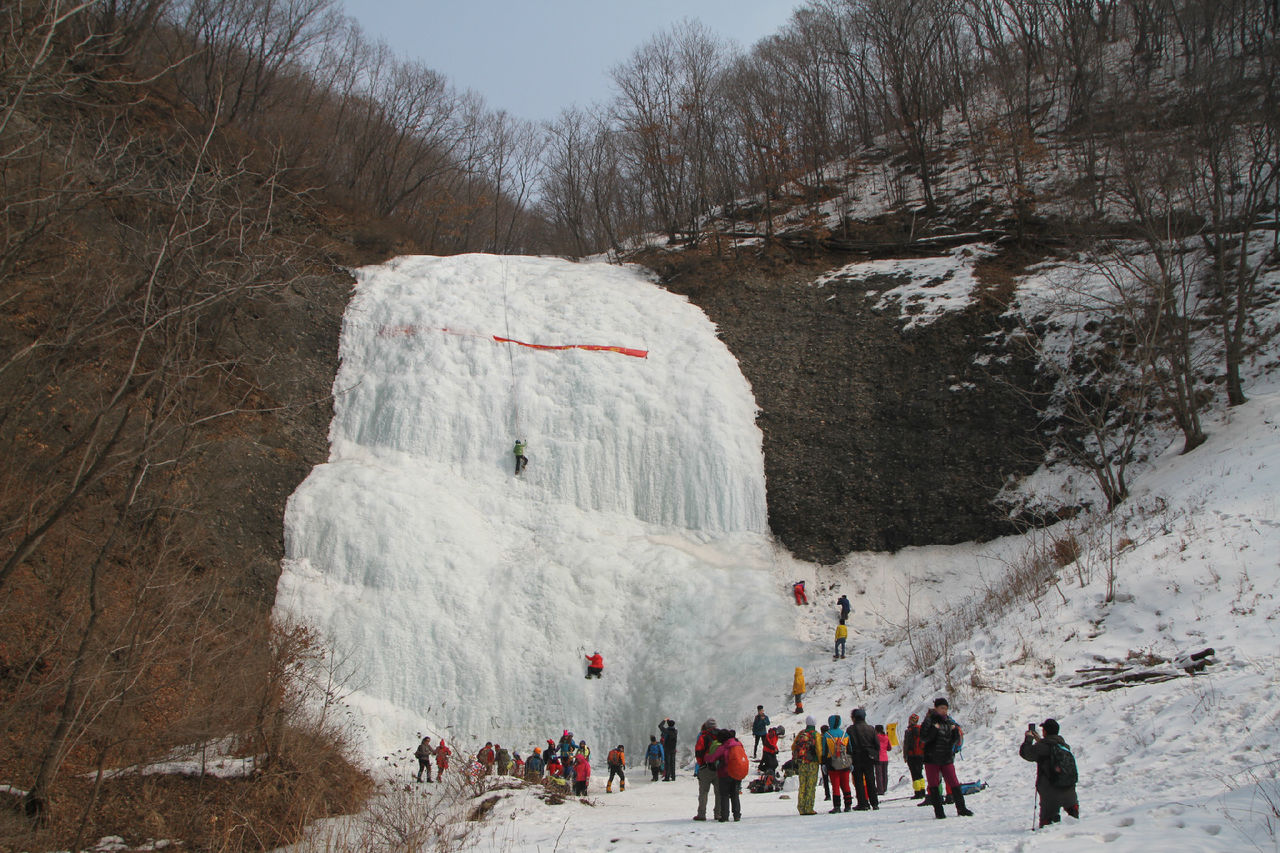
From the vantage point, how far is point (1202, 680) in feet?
31.2

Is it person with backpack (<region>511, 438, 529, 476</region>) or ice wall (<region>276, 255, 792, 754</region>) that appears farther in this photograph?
person with backpack (<region>511, 438, 529, 476</region>)

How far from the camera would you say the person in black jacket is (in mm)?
9133

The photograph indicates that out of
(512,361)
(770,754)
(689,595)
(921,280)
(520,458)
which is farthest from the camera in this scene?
(921,280)

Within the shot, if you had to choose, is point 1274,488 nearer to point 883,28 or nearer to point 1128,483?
point 1128,483

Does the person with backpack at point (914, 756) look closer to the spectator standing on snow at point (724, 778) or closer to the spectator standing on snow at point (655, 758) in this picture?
the spectator standing on snow at point (724, 778)

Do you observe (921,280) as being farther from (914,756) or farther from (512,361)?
(914,756)

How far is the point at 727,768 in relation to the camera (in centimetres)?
893

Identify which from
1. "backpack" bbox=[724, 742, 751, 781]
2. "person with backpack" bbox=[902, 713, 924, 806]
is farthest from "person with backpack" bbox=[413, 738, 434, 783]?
"person with backpack" bbox=[902, 713, 924, 806]

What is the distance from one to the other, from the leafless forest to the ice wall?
1662 millimetres

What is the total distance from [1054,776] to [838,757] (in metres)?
3.25

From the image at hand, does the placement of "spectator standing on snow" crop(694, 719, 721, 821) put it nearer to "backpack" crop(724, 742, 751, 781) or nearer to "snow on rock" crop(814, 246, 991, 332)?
"backpack" crop(724, 742, 751, 781)

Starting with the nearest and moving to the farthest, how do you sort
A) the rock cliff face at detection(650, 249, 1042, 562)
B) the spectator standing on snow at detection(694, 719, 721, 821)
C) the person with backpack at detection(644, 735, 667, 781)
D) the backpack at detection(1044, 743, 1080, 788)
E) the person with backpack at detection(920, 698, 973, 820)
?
1. the backpack at detection(1044, 743, 1080, 788)
2. the person with backpack at detection(920, 698, 973, 820)
3. the spectator standing on snow at detection(694, 719, 721, 821)
4. the person with backpack at detection(644, 735, 667, 781)
5. the rock cliff face at detection(650, 249, 1042, 562)

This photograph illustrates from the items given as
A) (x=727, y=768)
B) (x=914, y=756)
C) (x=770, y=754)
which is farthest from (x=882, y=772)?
(x=770, y=754)

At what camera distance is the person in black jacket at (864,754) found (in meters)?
9.13
